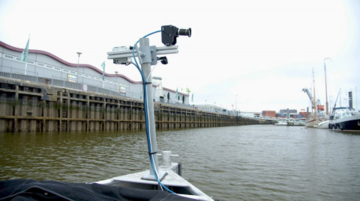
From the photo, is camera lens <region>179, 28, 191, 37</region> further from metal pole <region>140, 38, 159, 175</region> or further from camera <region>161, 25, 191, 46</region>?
metal pole <region>140, 38, 159, 175</region>

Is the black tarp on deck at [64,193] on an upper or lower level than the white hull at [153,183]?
upper

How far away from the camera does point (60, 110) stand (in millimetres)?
24109

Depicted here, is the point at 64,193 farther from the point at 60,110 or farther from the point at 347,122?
the point at 347,122

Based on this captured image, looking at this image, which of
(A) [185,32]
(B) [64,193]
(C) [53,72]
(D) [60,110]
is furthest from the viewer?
(C) [53,72]

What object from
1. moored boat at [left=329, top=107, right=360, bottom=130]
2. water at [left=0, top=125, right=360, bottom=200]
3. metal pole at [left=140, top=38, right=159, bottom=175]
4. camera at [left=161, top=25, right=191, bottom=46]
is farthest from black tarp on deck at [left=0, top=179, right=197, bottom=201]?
moored boat at [left=329, top=107, right=360, bottom=130]

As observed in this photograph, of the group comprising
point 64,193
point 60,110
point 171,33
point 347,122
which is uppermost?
point 171,33

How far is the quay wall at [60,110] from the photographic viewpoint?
20281mm

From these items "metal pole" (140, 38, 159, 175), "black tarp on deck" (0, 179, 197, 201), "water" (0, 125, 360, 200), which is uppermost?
"metal pole" (140, 38, 159, 175)

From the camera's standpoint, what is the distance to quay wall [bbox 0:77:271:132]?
2028 cm

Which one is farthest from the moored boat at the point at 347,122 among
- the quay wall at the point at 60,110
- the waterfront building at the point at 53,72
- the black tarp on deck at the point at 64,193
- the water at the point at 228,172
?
the black tarp on deck at the point at 64,193

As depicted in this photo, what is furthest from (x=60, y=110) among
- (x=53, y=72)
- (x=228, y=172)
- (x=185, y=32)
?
(x=185, y=32)

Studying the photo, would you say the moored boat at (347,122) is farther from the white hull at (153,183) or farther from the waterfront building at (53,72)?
the white hull at (153,183)

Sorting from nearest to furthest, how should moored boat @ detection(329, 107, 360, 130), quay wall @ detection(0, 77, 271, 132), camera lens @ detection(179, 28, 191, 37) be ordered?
1. camera lens @ detection(179, 28, 191, 37)
2. quay wall @ detection(0, 77, 271, 132)
3. moored boat @ detection(329, 107, 360, 130)

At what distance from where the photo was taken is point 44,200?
257cm
